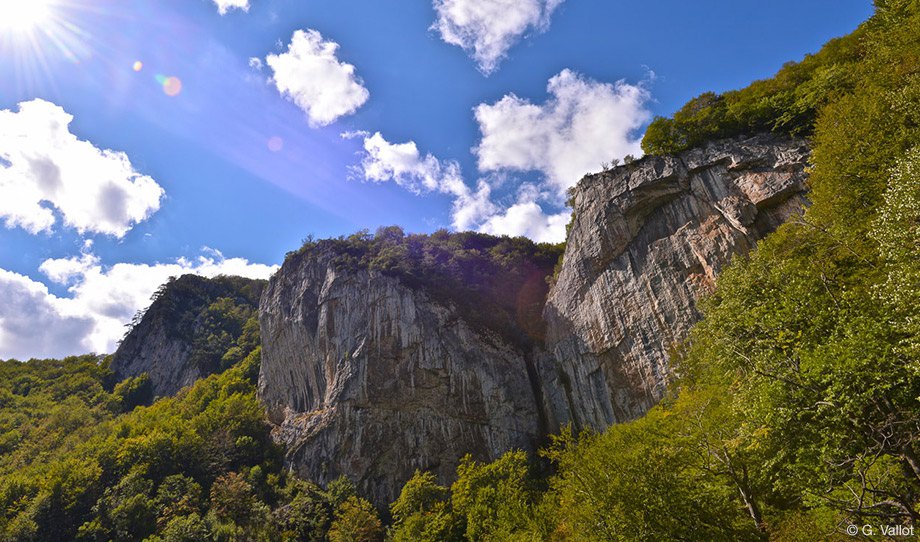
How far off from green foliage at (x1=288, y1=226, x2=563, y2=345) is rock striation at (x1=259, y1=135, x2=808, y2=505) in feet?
3.76

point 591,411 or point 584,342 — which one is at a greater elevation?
point 584,342

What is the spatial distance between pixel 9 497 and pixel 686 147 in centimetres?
6175

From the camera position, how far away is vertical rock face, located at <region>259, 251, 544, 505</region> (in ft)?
120

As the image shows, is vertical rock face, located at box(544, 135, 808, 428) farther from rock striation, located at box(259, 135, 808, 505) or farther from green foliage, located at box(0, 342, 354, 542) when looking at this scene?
green foliage, located at box(0, 342, 354, 542)

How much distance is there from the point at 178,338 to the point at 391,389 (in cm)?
5528

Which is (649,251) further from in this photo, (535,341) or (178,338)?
(178,338)

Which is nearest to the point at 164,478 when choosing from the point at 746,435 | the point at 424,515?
the point at 424,515

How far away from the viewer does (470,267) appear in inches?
1865

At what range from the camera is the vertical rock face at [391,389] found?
36531 mm

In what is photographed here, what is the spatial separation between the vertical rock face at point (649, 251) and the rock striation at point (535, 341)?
0.09m

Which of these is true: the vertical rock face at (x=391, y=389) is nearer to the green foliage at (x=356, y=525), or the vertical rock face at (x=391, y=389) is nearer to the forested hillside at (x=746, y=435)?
the forested hillside at (x=746, y=435)

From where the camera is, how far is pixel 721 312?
53.7ft

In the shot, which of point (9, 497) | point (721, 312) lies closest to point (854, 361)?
point (721, 312)

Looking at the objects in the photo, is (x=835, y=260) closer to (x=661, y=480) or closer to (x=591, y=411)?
(x=661, y=480)
